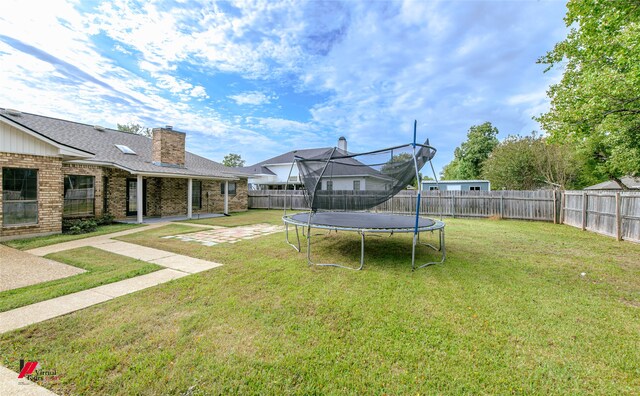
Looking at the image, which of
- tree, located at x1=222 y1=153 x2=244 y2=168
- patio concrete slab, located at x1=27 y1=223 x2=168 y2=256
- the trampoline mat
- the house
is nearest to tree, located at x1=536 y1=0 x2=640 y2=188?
the trampoline mat

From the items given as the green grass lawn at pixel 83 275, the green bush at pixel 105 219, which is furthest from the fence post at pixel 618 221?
the green bush at pixel 105 219

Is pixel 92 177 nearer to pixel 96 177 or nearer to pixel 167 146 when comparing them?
pixel 96 177

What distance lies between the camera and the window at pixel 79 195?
958 cm

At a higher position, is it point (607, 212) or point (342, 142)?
point (342, 142)

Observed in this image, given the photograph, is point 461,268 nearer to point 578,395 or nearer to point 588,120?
point 578,395

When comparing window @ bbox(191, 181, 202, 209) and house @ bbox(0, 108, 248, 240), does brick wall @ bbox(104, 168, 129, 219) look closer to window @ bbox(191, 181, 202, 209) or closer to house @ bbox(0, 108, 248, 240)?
house @ bbox(0, 108, 248, 240)

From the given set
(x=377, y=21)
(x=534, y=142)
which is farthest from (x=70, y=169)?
(x=534, y=142)

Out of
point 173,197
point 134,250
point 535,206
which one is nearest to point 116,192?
point 173,197

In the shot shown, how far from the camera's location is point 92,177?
1030cm

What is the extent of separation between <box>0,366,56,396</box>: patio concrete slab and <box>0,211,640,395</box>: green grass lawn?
10cm

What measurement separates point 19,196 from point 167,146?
6.42 m

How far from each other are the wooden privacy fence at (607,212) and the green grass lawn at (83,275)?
37.9ft

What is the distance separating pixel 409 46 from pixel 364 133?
14779 mm

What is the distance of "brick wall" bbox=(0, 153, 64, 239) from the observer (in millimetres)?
7043
